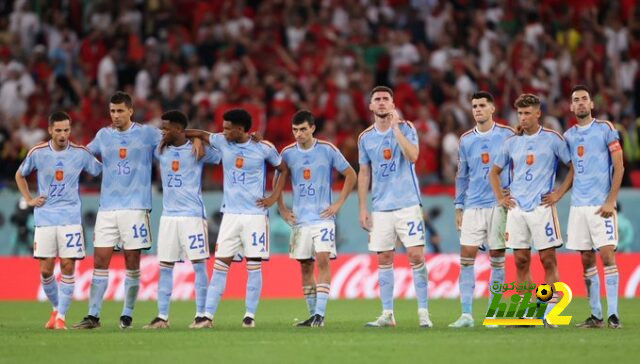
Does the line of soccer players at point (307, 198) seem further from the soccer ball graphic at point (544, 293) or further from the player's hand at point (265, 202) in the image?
the soccer ball graphic at point (544, 293)

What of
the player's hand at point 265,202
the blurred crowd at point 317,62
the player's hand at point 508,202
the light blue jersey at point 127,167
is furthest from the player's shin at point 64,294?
the blurred crowd at point 317,62

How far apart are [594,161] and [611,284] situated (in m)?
1.54

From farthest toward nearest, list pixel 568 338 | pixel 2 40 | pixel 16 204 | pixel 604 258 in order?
pixel 2 40
pixel 16 204
pixel 604 258
pixel 568 338

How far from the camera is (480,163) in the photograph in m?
16.9

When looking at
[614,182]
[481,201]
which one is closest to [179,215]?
[481,201]

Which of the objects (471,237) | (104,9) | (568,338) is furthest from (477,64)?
(568,338)

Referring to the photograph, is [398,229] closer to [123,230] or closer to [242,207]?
[242,207]

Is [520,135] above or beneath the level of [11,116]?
beneath

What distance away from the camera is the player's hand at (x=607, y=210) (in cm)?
1572

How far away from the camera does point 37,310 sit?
21.1 m

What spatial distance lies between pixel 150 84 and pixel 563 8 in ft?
32.6

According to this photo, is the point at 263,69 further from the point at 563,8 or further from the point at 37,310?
the point at 37,310

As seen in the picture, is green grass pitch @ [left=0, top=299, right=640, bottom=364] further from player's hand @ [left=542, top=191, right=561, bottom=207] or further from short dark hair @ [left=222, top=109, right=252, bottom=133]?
short dark hair @ [left=222, top=109, right=252, bottom=133]

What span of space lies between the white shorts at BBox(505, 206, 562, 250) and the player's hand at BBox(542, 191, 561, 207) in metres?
0.06
